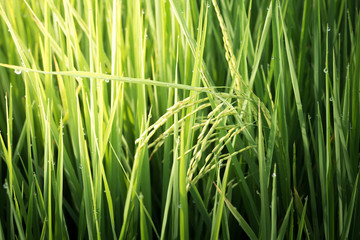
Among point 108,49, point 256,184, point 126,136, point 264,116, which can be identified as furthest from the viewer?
point 108,49

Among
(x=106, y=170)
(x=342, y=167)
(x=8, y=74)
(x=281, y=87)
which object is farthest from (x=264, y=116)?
(x=8, y=74)

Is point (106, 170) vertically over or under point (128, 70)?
under

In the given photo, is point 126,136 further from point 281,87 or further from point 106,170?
point 281,87

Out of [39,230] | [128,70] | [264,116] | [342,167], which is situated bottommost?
[39,230]

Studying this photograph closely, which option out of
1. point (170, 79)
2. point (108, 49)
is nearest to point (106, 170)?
point (170, 79)

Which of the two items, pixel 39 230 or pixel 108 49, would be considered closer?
pixel 39 230

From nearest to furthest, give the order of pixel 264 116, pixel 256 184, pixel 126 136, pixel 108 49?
pixel 264 116 < pixel 256 184 < pixel 126 136 < pixel 108 49
